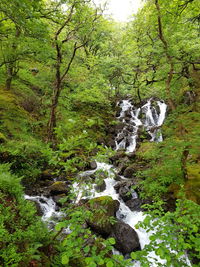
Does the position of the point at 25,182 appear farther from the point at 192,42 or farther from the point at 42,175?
the point at 192,42

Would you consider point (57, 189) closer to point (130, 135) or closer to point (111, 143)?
point (111, 143)

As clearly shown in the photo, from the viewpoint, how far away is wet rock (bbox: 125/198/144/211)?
7.22 metres

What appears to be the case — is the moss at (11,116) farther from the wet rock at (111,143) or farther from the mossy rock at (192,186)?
the mossy rock at (192,186)

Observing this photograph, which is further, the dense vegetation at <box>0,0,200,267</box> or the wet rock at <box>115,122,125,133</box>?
the wet rock at <box>115,122,125,133</box>

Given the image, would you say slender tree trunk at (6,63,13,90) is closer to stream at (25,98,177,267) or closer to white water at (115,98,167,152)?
stream at (25,98,177,267)

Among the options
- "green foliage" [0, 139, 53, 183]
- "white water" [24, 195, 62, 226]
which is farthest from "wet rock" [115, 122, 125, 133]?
"white water" [24, 195, 62, 226]

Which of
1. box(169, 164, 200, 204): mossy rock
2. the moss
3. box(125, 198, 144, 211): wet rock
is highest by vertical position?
the moss

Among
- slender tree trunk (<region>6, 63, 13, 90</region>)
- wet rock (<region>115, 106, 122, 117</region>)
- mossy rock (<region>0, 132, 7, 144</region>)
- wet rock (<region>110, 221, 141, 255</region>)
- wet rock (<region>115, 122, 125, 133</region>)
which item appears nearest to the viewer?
wet rock (<region>110, 221, 141, 255</region>)

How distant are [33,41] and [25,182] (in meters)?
6.08

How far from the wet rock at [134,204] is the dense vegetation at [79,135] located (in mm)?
519

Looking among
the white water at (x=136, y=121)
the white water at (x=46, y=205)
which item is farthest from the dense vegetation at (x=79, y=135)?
the white water at (x=136, y=121)

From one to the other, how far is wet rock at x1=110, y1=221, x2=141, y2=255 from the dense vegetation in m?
0.51

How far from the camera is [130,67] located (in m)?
13.2

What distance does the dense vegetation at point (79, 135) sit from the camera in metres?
2.32
